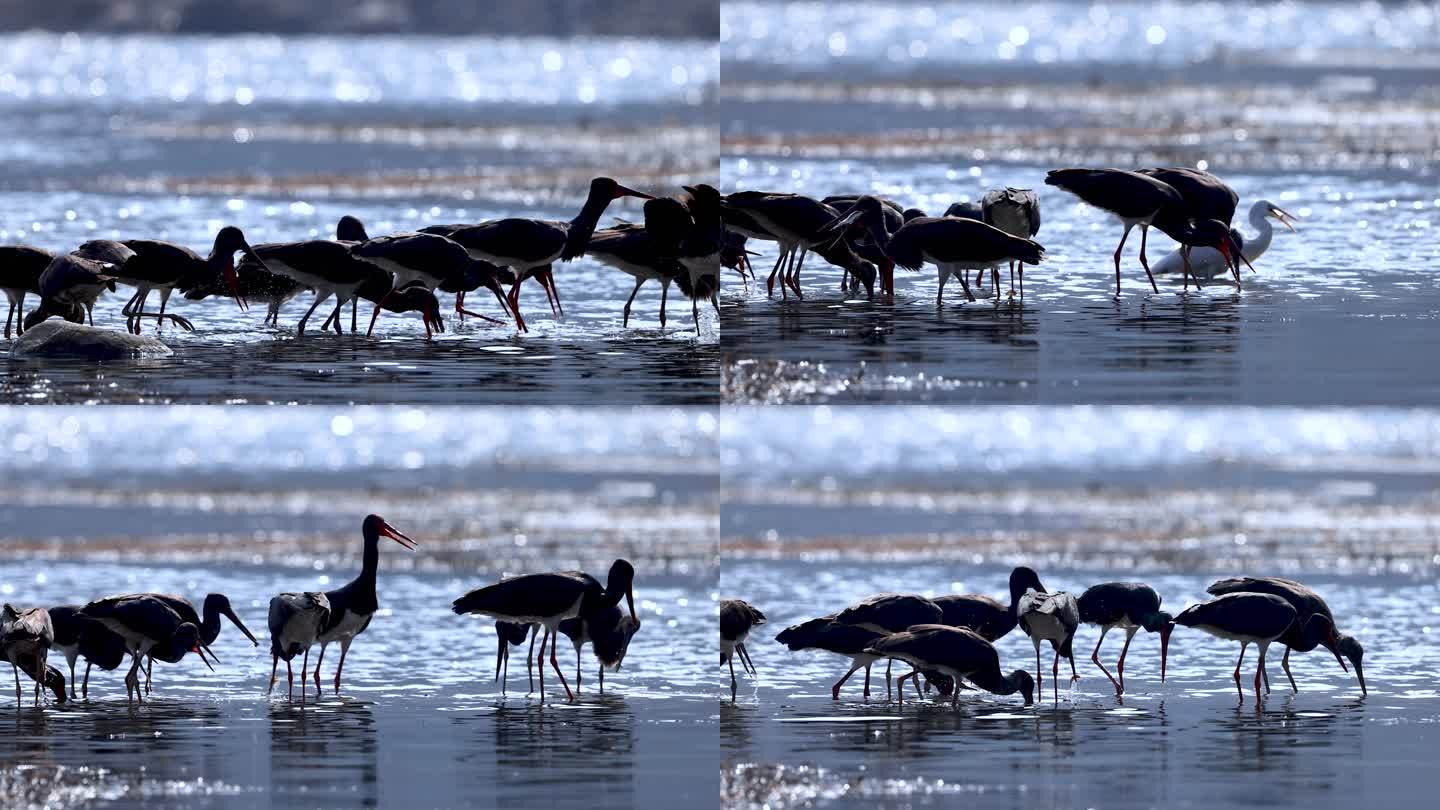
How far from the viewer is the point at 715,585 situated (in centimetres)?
1197

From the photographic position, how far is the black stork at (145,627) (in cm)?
A: 963

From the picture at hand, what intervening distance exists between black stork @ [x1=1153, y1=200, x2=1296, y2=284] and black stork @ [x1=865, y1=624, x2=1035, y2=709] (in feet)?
8.42

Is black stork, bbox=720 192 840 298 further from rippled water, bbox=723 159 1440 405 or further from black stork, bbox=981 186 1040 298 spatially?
black stork, bbox=981 186 1040 298

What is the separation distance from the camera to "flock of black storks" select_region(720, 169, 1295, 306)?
9758mm

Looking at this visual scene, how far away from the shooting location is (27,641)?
9414 millimetres

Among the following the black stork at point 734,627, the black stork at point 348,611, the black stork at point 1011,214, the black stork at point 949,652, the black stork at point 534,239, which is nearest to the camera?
the black stork at point 949,652

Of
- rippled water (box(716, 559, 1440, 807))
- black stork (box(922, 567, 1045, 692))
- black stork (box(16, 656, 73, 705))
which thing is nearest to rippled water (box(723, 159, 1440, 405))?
black stork (box(922, 567, 1045, 692))

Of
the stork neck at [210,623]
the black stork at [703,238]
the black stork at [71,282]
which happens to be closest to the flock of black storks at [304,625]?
the stork neck at [210,623]

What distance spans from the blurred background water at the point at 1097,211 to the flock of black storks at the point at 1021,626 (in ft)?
3.23

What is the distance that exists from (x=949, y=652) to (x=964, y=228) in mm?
1980

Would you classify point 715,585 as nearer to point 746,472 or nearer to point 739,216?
point 739,216

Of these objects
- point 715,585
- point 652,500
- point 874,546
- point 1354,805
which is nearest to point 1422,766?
point 1354,805

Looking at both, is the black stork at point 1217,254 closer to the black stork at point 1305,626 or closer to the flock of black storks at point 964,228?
the flock of black storks at point 964,228

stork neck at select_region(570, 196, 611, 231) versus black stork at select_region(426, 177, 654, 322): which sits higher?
stork neck at select_region(570, 196, 611, 231)
